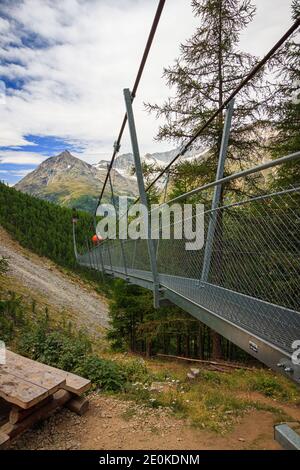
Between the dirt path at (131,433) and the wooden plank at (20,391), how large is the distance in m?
0.54

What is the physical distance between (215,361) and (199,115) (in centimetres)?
738

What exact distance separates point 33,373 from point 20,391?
457 millimetres

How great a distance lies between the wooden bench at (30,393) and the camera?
3.18 metres

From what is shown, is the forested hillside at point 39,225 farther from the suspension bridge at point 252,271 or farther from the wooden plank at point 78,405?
the suspension bridge at point 252,271

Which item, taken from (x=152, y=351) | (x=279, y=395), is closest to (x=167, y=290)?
(x=279, y=395)

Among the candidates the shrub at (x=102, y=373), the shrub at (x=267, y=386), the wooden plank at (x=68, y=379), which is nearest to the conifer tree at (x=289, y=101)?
the shrub at (x=267, y=386)

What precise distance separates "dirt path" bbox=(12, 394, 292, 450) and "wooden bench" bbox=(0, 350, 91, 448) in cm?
14

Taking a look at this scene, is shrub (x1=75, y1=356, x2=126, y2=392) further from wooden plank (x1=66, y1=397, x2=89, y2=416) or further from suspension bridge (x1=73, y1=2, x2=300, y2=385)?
suspension bridge (x1=73, y1=2, x2=300, y2=385)

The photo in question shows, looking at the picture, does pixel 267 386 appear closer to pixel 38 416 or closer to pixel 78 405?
pixel 78 405

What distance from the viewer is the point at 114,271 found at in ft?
29.8

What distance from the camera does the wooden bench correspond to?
10.4 ft

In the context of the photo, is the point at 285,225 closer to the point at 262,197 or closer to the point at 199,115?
the point at 262,197

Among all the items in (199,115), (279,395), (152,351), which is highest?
(199,115)

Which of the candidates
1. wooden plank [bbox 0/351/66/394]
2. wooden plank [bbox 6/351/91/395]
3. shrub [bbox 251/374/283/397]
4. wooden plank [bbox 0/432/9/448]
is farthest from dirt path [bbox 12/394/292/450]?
shrub [bbox 251/374/283/397]
